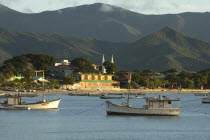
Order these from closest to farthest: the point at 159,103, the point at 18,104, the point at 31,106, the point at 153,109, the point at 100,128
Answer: the point at 100,128, the point at 159,103, the point at 153,109, the point at 18,104, the point at 31,106

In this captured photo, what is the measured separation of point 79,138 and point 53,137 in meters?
3.01

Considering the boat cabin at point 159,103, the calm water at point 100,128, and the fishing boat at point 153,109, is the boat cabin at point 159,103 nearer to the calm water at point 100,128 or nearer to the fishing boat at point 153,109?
the fishing boat at point 153,109

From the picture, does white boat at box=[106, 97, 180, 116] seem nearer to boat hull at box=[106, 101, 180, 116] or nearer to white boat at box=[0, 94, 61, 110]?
boat hull at box=[106, 101, 180, 116]

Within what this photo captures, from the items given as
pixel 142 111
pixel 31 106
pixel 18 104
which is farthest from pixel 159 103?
pixel 18 104

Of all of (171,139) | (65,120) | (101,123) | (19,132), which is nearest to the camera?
(171,139)

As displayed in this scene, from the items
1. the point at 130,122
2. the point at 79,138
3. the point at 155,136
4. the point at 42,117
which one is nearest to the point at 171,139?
the point at 155,136

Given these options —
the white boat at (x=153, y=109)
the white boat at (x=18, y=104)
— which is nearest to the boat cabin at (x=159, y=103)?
the white boat at (x=153, y=109)

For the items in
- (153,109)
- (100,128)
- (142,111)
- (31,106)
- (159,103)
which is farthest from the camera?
(31,106)

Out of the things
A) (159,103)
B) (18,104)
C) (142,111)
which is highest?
(159,103)

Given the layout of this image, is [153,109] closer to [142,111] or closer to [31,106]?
[142,111]

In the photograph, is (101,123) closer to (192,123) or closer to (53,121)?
(53,121)

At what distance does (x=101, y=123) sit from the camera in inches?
3378

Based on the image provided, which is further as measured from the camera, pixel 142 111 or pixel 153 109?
pixel 142 111

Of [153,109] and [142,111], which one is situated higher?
[153,109]
